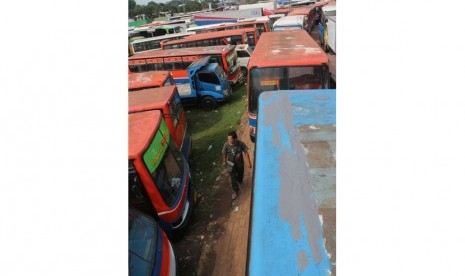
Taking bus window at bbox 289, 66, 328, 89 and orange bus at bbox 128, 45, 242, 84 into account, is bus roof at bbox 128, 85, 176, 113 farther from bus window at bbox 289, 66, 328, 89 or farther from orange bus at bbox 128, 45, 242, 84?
orange bus at bbox 128, 45, 242, 84

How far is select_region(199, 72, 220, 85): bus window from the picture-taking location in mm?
12375

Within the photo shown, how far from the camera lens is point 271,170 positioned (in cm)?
276

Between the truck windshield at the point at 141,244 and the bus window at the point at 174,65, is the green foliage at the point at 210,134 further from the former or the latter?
the truck windshield at the point at 141,244

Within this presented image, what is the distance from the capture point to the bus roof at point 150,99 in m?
7.11

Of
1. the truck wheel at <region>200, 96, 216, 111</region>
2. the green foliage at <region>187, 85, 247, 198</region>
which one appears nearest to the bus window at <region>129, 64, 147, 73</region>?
the green foliage at <region>187, 85, 247, 198</region>

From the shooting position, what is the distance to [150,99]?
24.7 feet

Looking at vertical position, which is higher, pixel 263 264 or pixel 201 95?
pixel 263 264

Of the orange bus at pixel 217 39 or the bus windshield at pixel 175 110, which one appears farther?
the orange bus at pixel 217 39

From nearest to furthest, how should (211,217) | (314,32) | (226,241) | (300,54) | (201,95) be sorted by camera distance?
1. (226,241)
2. (211,217)
3. (300,54)
4. (201,95)
5. (314,32)

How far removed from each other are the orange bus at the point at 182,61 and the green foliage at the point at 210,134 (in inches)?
46.6

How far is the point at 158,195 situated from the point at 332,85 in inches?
201

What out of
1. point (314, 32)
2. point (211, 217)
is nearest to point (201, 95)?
point (211, 217)

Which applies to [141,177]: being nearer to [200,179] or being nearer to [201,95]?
[200,179]

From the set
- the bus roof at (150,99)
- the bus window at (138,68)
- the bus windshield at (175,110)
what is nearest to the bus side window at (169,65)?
the bus window at (138,68)
